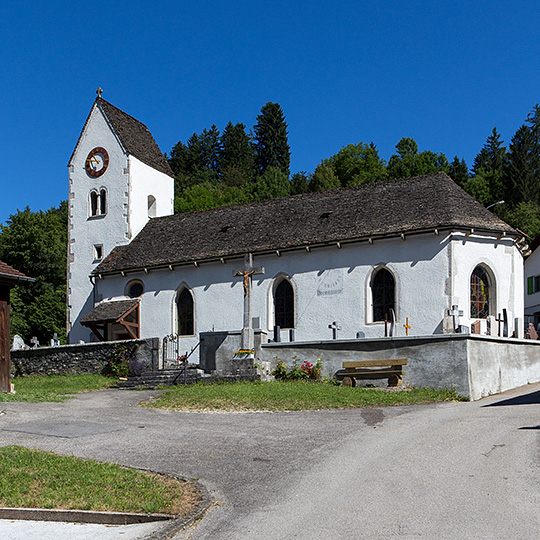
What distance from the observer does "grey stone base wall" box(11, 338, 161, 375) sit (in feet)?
93.0

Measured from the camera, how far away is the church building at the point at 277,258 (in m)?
27.2

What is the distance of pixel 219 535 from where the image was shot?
7.77 meters

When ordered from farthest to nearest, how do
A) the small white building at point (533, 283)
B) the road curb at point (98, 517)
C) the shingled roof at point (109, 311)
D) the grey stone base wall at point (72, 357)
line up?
the small white building at point (533, 283), the shingled roof at point (109, 311), the grey stone base wall at point (72, 357), the road curb at point (98, 517)

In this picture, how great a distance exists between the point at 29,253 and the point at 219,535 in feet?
177

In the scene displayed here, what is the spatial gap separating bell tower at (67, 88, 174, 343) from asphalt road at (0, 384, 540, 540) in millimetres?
18613

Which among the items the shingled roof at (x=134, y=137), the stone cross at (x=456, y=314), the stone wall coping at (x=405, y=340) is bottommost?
the stone wall coping at (x=405, y=340)

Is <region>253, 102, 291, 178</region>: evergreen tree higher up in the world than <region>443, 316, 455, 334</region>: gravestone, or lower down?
higher up

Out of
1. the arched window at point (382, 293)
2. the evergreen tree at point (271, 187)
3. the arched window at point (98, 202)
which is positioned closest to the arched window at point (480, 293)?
the arched window at point (382, 293)

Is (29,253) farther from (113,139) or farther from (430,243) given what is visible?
(430,243)

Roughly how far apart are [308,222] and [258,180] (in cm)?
5442

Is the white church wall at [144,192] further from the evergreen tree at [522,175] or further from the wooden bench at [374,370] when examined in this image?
the evergreen tree at [522,175]

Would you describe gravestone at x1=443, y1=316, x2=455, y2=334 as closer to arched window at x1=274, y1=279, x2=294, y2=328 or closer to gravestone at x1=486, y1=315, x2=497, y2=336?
gravestone at x1=486, y1=315, x2=497, y2=336

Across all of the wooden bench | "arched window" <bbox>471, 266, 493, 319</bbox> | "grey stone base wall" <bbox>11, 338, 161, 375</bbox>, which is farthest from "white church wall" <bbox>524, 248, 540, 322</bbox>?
"grey stone base wall" <bbox>11, 338, 161, 375</bbox>

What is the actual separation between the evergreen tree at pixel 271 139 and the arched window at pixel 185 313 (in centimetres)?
6602
